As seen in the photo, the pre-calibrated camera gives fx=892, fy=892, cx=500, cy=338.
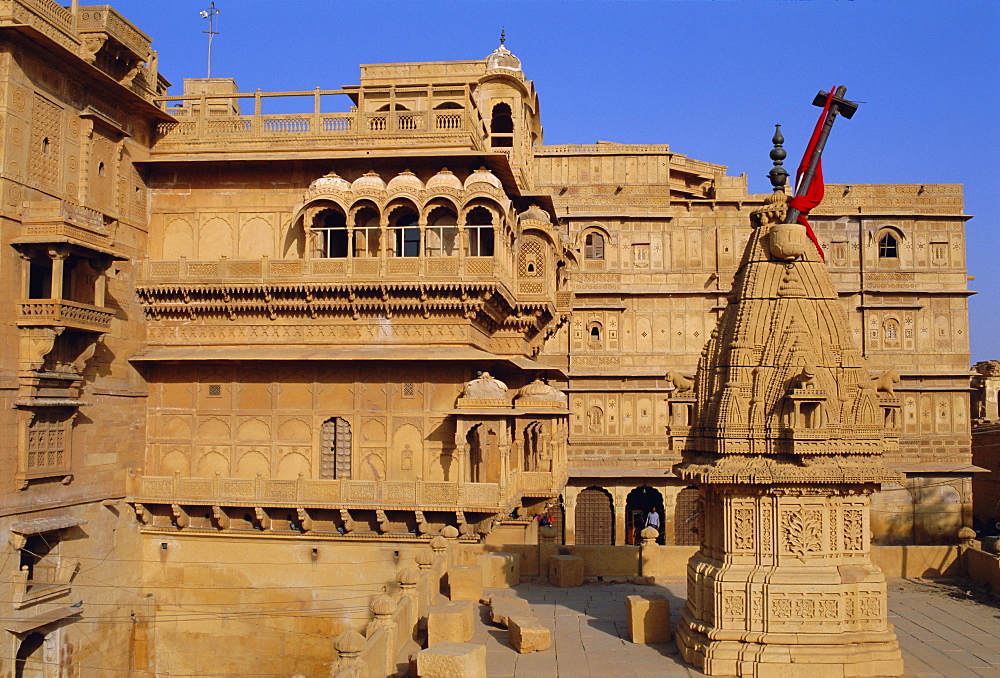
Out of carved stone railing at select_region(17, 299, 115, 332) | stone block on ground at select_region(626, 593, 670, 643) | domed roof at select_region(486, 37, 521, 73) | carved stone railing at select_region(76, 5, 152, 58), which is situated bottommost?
stone block on ground at select_region(626, 593, 670, 643)

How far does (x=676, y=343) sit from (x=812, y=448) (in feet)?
76.5

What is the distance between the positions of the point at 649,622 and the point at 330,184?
1252cm

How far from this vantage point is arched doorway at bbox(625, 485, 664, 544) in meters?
Result: 30.8

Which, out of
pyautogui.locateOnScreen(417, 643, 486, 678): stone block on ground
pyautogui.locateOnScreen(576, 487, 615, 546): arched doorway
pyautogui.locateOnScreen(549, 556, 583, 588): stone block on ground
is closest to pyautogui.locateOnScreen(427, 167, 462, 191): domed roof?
pyautogui.locateOnScreen(549, 556, 583, 588): stone block on ground

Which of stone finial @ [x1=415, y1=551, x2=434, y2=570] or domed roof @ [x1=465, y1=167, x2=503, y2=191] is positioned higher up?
domed roof @ [x1=465, y1=167, x2=503, y2=191]

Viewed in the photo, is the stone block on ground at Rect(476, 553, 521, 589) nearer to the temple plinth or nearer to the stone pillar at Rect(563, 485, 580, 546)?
the temple plinth

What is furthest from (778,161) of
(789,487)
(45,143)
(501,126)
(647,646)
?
(501,126)

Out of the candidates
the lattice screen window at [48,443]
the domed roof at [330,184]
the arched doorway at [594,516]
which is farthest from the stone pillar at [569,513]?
the lattice screen window at [48,443]

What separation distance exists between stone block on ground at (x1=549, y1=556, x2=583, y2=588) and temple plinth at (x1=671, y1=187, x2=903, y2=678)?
3885mm

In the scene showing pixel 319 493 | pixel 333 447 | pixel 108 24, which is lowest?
pixel 319 493

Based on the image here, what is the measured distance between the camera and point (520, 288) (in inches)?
820

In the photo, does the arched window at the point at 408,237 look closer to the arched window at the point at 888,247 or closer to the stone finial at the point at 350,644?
the stone finial at the point at 350,644

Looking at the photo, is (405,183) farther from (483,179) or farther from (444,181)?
(483,179)

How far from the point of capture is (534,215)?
21141 mm
